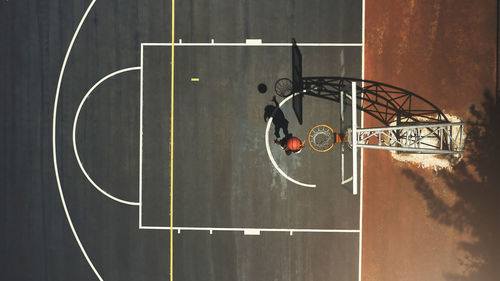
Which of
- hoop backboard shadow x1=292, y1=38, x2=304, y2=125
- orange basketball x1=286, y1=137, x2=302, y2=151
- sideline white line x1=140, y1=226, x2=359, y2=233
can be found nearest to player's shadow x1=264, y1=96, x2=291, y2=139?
hoop backboard shadow x1=292, y1=38, x2=304, y2=125

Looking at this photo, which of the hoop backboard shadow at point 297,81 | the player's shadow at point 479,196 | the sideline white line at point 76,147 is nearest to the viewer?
the player's shadow at point 479,196

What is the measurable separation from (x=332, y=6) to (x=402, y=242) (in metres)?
10.4

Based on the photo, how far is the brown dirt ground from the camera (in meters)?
11.7

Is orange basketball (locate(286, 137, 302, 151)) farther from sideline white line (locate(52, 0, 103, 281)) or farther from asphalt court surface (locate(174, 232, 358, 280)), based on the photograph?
sideline white line (locate(52, 0, 103, 281))

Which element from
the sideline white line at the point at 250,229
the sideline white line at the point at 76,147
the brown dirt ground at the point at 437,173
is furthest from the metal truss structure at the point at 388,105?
the sideline white line at the point at 76,147

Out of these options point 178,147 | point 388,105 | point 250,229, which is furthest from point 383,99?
point 178,147

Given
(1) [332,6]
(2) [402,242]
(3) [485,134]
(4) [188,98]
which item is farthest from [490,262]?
(4) [188,98]

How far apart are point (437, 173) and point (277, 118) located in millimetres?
7091

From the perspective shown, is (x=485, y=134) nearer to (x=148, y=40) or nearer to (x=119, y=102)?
(x=148, y=40)

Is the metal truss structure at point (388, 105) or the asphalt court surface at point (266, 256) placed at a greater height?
the metal truss structure at point (388, 105)

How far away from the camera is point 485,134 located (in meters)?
11.7

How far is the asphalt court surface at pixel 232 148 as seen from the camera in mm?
12008

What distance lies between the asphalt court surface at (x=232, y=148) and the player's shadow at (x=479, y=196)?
13.8 feet

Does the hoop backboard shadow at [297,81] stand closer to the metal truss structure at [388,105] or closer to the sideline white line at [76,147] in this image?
the metal truss structure at [388,105]
